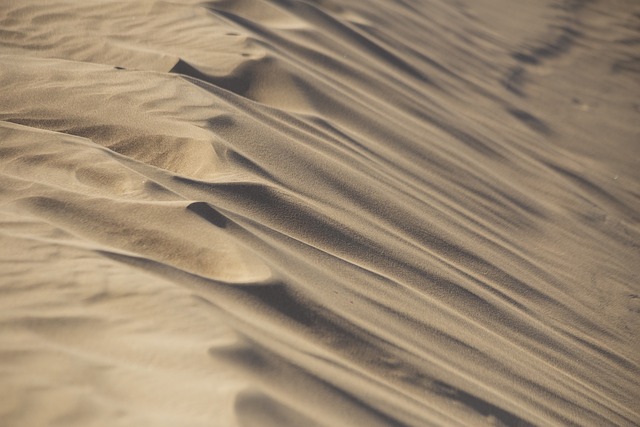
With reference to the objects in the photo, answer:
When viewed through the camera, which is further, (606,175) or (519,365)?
(606,175)

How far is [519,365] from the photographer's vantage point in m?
2.29

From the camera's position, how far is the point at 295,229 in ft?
8.16

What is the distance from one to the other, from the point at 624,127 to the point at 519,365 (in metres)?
3.65

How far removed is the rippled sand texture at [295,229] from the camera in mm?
1585

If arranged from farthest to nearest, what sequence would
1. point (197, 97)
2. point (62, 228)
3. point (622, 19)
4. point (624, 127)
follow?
point (622, 19) < point (624, 127) < point (197, 97) < point (62, 228)

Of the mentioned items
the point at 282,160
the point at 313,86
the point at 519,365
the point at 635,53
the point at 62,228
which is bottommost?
the point at 519,365

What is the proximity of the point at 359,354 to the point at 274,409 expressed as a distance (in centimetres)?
51

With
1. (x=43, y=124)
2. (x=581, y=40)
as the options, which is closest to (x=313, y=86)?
(x=43, y=124)

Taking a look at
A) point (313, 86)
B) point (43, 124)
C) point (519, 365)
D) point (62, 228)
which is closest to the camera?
point (62, 228)

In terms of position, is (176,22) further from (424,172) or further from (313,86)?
(424,172)

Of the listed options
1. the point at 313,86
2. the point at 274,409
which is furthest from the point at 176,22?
the point at 274,409

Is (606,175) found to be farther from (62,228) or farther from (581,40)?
(62,228)

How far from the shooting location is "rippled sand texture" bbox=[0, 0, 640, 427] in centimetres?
158

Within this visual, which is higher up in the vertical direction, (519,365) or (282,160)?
(282,160)
